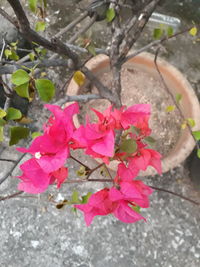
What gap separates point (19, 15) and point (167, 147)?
89cm

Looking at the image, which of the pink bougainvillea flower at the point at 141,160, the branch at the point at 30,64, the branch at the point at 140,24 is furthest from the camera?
the branch at the point at 140,24

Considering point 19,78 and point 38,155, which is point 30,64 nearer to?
point 19,78

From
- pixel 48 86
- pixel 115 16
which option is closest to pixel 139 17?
pixel 115 16

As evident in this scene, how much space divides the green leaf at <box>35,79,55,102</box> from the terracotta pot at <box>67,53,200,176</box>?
1.79ft

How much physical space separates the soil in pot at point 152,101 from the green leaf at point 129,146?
745 millimetres

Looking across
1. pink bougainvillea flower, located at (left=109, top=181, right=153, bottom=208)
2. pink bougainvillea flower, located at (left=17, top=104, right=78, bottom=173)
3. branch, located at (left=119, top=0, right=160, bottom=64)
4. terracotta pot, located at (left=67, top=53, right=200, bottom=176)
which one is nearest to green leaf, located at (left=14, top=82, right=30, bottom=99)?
pink bougainvillea flower, located at (left=17, top=104, right=78, bottom=173)

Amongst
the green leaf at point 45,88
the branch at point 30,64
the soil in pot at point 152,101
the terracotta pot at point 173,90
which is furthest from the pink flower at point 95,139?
the soil in pot at point 152,101

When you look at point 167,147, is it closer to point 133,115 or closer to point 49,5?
point 133,115

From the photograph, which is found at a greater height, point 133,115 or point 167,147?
point 133,115

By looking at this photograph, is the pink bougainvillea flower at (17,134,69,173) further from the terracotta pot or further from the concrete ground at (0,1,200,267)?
the concrete ground at (0,1,200,267)

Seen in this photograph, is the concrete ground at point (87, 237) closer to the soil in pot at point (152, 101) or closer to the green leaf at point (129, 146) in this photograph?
the soil in pot at point (152, 101)

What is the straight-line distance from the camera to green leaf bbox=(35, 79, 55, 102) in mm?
620

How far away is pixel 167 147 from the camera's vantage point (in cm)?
135

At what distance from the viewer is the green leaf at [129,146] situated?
572 mm
